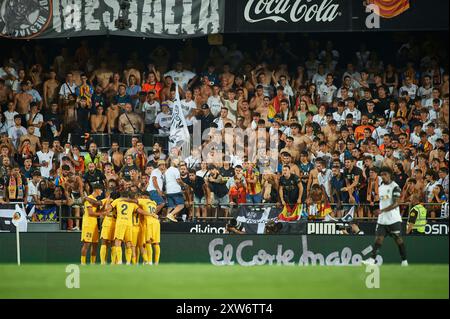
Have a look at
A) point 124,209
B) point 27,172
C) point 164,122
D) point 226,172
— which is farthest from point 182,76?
point 124,209

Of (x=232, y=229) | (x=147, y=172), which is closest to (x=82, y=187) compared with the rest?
(x=147, y=172)

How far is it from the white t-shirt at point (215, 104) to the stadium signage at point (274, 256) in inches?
142

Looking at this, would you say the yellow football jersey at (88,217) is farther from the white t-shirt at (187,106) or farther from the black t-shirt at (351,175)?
the black t-shirt at (351,175)

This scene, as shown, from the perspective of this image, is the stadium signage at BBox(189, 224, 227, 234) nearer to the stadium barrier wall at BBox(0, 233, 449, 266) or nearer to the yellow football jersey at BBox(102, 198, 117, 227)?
the stadium barrier wall at BBox(0, 233, 449, 266)

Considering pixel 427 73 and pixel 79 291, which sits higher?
pixel 427 73

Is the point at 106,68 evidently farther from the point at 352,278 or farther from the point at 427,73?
the point at 352,278

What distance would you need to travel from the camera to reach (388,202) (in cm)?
1752

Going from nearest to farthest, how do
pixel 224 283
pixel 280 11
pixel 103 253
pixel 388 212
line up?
pixel 224 283, pixel 388 212, pixel 103 253, pixel 280 11

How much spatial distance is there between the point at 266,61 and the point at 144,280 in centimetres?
1097

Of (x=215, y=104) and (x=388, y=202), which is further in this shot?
(x=215, y=104)

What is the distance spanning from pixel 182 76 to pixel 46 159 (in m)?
4.02

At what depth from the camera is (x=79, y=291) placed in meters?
12.7

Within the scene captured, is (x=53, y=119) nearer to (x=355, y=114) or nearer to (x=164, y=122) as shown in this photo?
(x=164, y=122)

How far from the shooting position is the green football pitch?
41.4 feet
